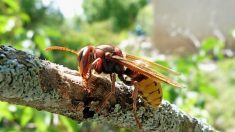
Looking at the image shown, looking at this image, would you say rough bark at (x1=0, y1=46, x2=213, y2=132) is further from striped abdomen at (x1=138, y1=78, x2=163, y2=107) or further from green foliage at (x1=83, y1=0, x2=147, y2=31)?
green foliage at (x1=83, y1=0, x2=147, y2=31)

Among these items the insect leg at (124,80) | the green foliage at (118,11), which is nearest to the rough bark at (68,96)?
the insect leg at (124,80)

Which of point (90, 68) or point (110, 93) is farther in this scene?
point (90, 68)

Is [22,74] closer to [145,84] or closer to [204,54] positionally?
[145,84]

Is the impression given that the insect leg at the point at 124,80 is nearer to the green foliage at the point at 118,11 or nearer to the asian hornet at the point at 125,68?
the asian hornet at the point at 125,68

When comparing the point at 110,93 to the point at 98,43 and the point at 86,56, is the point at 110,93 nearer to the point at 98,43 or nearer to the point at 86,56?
the point at 86,56

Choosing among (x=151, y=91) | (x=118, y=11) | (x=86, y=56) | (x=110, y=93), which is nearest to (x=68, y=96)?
(x=110, y=93)

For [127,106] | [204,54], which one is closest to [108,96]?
[127,106]

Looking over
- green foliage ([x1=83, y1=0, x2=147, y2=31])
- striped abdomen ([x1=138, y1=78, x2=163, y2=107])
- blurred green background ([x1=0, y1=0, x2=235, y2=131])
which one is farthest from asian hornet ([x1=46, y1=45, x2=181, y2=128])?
green foliage ([x1=83, y1=0, x2=147, y2=31])
